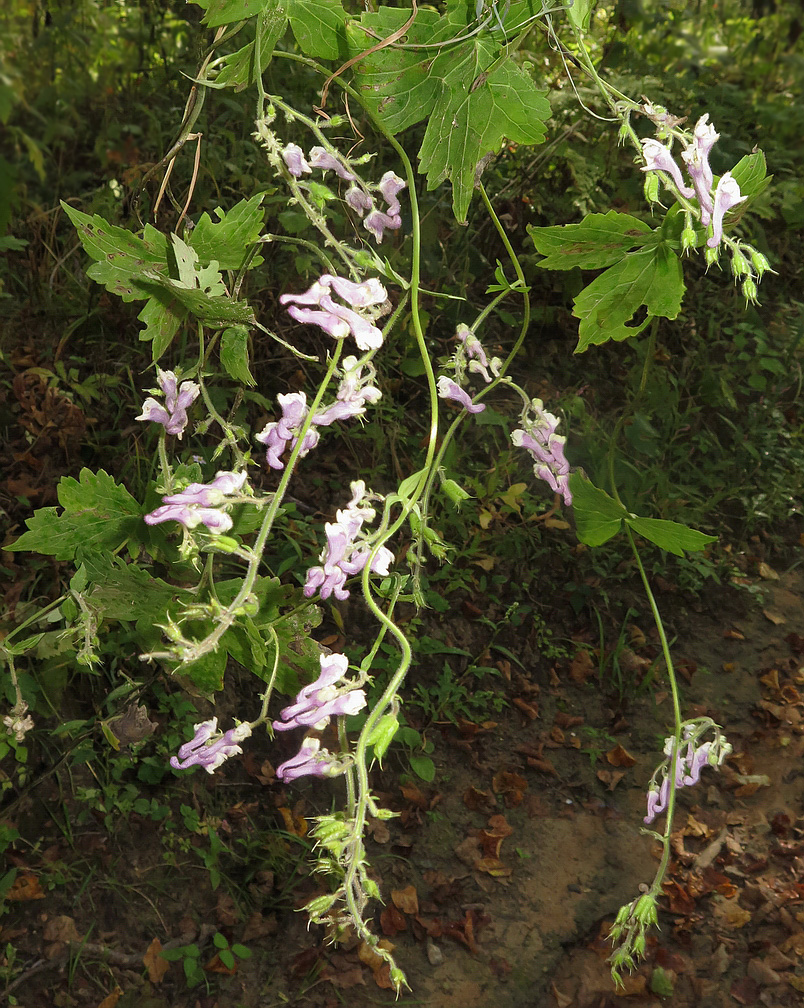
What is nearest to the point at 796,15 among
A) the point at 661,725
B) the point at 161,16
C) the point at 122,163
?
the point at 161,16

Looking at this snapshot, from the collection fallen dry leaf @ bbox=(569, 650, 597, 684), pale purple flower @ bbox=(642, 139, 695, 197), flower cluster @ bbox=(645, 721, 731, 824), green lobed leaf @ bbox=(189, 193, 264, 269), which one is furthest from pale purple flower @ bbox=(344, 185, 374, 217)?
fallen dry leaf @ bbox=(569, 650, 597, 684)

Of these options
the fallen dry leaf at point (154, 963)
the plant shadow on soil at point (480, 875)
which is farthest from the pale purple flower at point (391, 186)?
the fallen dry leaf at point (154, 963)

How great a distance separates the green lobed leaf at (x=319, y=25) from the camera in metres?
0.93

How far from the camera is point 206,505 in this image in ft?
2.54

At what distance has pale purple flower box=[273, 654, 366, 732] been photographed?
73 cm

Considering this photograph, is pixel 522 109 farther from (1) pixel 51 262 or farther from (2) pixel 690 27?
(2) pixel 690 27

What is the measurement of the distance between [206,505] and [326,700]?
0.20 metres

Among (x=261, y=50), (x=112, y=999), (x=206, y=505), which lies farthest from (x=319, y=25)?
(x=112, y=999)

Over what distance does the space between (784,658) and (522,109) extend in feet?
7.78

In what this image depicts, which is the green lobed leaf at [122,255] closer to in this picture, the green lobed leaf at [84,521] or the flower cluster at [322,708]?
the green lobed leaf at [84,521]

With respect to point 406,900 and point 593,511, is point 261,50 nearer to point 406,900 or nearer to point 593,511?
point 593,511

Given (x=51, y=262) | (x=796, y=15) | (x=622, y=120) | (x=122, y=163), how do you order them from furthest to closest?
(x=796, y=15), (x=122, y=163), (x=51, y=262), (x=622, y=120)

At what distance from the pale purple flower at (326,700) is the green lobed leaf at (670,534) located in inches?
24.2

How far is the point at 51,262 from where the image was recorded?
2596mm
